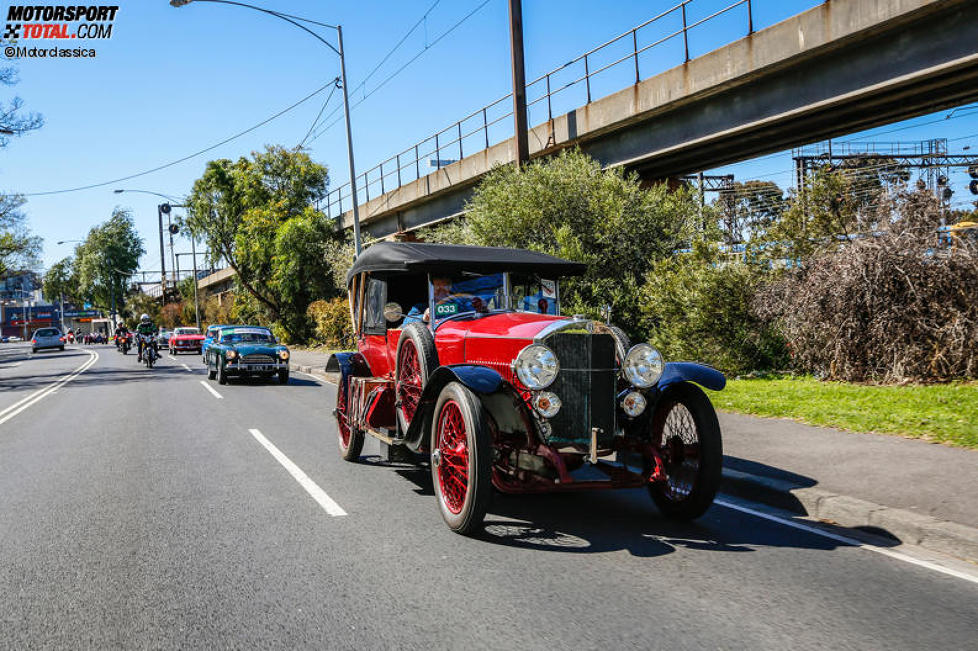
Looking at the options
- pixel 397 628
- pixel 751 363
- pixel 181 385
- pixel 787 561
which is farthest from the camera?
pixel 181 385

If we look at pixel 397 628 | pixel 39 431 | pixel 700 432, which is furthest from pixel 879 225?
pixel 39 431

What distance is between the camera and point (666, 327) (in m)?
14.0

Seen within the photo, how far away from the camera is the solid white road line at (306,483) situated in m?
5.92

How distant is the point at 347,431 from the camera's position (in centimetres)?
824

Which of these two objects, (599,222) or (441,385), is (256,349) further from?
(441,385)

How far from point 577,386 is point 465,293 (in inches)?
71.7

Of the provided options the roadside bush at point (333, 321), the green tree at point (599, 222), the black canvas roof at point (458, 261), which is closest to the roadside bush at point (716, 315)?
the green tree at point (599, 222)

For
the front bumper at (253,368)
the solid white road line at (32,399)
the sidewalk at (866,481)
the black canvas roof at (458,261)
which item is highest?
the black canvas roof at (458,261)

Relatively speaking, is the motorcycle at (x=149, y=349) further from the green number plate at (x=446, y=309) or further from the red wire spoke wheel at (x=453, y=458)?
the red wire spoke wheel at (x=453, y=458)

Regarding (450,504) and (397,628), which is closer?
(397,628)

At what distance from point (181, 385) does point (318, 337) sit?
17.6 metres

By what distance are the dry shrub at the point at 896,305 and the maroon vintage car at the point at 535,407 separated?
20.8 ft

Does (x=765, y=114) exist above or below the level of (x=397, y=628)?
above

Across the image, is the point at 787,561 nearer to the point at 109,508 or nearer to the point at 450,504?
the point at 450,504
